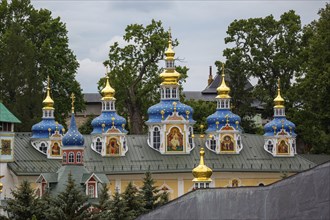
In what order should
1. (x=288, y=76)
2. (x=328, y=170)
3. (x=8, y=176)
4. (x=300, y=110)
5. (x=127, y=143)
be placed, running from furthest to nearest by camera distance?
1. (x=288, y=76)
2. (x=300, y=110)
3. (x=127, y=143)
4. (x=8, y=176)
5. (x=328, y=170)

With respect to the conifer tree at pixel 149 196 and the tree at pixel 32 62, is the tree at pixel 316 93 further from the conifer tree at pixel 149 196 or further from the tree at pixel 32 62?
the conifer tree at pixel 149 196

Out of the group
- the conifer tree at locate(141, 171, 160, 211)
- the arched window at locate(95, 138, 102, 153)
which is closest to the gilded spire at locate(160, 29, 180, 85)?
the arched window at locate(95, 138, 102, 153)

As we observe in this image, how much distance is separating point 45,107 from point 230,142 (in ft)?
32.9

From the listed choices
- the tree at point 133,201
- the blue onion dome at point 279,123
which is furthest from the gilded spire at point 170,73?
the tree at point 133,201

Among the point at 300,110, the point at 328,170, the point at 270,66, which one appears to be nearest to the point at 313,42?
the point at 300,110

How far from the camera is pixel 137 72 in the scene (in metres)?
80.0

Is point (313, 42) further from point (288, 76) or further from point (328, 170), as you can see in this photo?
point (328, 170)

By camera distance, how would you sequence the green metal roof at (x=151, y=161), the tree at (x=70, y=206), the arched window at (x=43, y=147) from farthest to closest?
1. the arched window at (x=43, y=147)
2. the green metal roof at (x=151, y=161)
3. the tree at (x=70, y=206)

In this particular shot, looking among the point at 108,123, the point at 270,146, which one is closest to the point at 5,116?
the point at 108,123

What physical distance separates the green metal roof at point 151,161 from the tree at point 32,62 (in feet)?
26.9

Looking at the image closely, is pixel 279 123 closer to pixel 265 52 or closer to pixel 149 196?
pixel 265 52

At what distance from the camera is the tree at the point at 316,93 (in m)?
67.8

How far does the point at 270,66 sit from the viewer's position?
77.9 meters

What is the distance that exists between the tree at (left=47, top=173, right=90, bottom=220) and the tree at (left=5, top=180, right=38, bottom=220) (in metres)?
1.08
